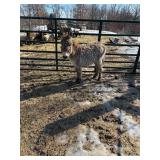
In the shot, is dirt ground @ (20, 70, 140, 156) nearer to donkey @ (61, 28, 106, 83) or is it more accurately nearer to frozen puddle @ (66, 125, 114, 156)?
frozen puddle @ (66, 125, 114, 156)

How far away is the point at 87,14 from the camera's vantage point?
49.2ft

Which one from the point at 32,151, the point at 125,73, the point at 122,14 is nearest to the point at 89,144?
the point at 32,151

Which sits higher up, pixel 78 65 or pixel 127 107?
pixel 78 65

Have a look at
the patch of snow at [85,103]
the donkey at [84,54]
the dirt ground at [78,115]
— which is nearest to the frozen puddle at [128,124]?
the dirt ground at [78,115]

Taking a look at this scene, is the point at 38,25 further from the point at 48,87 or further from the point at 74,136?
the point at 74,136

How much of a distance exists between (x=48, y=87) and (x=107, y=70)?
6.68ft

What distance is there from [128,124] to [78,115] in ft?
3.30

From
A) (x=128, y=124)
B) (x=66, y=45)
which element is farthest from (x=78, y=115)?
(x=66, y=45)

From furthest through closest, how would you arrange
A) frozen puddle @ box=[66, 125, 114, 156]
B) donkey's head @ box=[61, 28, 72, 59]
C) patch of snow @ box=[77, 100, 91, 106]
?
donkey's head @ box=[61, 28, 72, 59] < patch of snow @ box=[77, 100, 91, 106] < frozen puddle @ box=[66, 125, 114, 156]

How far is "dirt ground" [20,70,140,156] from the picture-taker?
3.71 metres

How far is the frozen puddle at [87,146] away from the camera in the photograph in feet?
11.7

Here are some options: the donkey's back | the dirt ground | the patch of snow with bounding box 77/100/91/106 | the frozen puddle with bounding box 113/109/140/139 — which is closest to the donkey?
the donkey's back

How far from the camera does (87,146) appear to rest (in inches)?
145

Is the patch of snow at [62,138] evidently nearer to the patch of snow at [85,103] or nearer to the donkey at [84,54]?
the patch of snow at [85,103]
